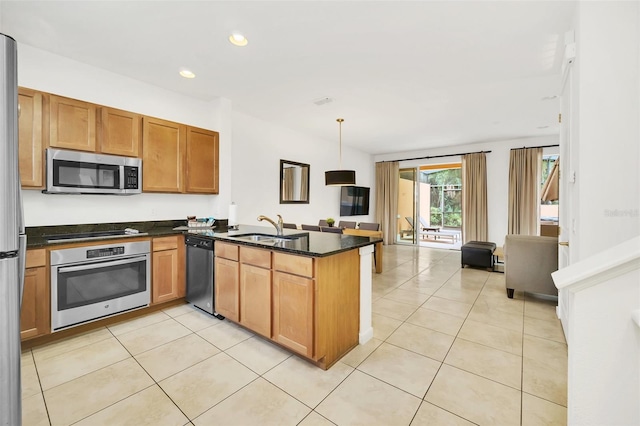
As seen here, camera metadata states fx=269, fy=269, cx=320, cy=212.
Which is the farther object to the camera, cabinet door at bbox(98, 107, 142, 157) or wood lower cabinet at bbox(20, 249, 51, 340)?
cabinet door at bbox(98, 107, 142, 157)

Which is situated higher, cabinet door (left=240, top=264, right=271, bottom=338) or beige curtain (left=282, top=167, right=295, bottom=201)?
beige curtain (left=282, top=167, right=295, bottom=201)

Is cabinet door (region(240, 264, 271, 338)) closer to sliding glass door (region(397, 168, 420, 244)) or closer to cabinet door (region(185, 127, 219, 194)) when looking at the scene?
cabinet door (region(185, 127, 219, 194))

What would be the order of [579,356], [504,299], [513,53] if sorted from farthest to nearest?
[504,299]
[513,53]
[579,356]

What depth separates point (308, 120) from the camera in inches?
196

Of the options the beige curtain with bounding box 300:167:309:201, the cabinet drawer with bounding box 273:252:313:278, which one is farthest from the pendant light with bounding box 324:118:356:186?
the cabinet drawer with bounding box 273:252:313:278

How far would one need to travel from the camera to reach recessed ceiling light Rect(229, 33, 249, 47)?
2.45m

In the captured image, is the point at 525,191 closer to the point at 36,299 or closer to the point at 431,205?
the point at 431,205

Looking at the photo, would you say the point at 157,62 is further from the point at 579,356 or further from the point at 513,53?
the point at 579,356

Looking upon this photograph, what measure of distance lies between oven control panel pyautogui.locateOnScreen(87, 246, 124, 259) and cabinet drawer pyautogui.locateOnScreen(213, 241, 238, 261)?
2.91 ft

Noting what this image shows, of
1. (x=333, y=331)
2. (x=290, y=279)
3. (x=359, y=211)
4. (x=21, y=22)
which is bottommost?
(x=333, y=331)

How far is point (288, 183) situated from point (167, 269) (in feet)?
9.69

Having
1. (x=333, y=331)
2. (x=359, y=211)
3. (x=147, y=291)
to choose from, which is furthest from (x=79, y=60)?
(x=359, y=211)

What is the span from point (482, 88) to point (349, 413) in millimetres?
3995

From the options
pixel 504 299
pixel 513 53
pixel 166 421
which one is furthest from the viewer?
pixel 504 299
